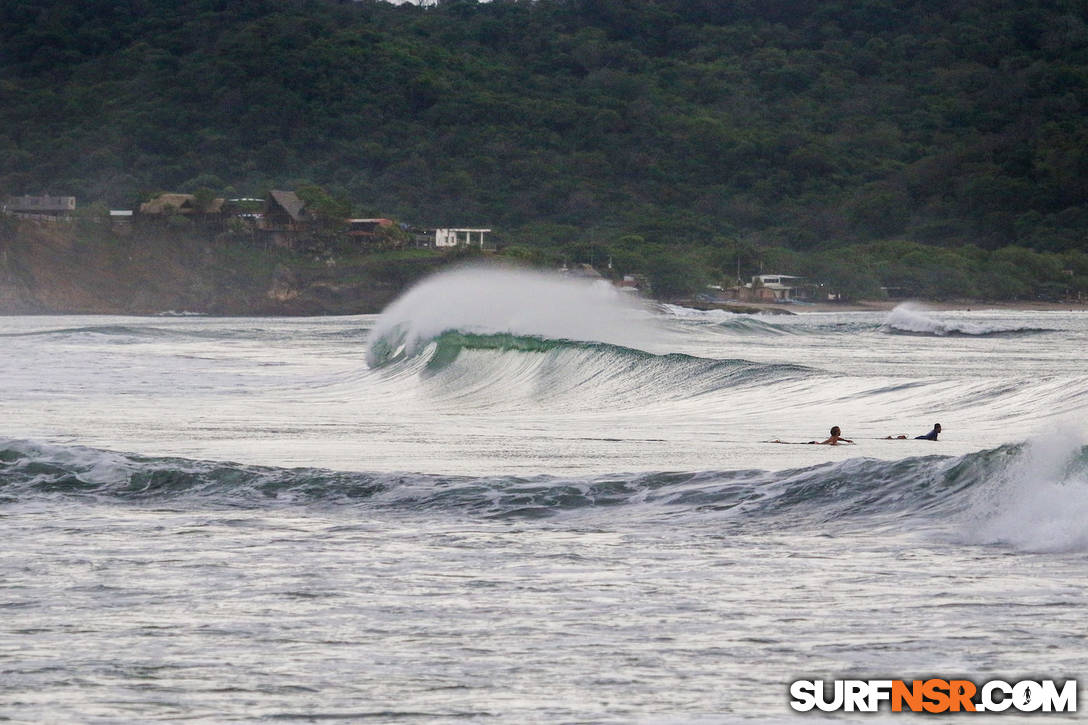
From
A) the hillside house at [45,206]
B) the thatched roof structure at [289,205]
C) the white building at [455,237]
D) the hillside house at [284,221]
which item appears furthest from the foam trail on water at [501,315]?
the hillside house at [45,206]

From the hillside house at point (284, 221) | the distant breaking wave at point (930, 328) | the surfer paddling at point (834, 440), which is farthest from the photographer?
the hillside house at point (284, 221)

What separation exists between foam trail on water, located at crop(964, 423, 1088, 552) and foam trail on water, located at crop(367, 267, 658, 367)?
21291mm

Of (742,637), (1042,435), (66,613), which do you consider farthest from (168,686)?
(1042,435)

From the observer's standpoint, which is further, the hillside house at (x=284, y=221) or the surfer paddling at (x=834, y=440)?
the hillside house at (x=284, y=221)

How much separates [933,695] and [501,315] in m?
33.0

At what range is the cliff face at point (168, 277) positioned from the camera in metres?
125

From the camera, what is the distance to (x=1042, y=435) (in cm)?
1168

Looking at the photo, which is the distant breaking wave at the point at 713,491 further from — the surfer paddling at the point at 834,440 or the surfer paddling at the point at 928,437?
the surfer paddling at the point at 928,437

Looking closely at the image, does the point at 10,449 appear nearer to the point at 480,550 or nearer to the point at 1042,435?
the point at 480,550

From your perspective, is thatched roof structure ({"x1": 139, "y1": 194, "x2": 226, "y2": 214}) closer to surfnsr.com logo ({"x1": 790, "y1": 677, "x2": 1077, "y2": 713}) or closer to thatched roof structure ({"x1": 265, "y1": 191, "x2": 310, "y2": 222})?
thatched roof structure ({"x1": 265, "y1": 191, "x2": 310, "y2": 222})

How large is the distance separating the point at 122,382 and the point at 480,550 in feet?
68.0

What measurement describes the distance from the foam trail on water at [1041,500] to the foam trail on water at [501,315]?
69.9 ft

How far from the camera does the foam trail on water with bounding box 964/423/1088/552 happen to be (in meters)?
9.88

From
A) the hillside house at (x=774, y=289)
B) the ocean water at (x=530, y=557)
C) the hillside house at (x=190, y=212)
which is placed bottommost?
the ocean water at (x=530, y=557)
